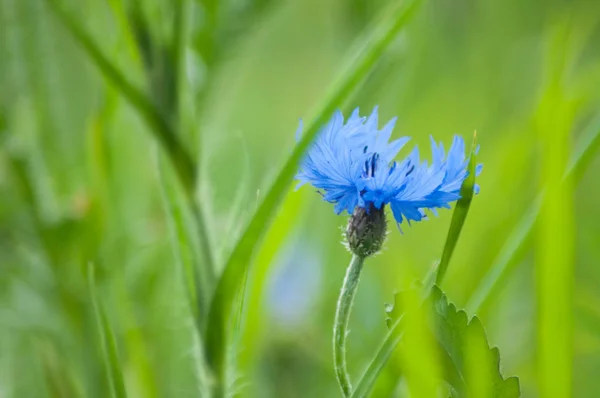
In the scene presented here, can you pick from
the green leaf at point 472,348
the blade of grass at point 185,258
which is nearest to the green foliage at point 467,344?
the green leaf at point 472,348

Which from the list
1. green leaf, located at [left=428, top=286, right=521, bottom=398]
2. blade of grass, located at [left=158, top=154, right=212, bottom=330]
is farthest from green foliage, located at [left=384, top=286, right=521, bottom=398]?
blade of grass, located at [left=158, top=154, right=212, bottom=330]

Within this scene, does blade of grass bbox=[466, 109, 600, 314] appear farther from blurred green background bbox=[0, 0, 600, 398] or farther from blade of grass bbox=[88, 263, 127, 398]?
blade of grass bbox=[88, 263, 127, 398]

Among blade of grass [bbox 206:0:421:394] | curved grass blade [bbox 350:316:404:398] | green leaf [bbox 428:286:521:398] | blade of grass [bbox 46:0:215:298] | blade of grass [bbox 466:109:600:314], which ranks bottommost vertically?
green leaf [bbox 428:286:521:398]

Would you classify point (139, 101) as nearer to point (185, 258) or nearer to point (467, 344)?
point (185, 258)

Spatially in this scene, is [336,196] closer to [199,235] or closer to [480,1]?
[199,235]

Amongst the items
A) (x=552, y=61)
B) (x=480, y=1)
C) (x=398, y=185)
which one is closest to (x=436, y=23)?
(x=480, y=1)

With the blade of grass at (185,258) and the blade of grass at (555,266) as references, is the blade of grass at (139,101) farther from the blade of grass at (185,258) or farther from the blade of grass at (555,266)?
the blade of grass at (555,266)
